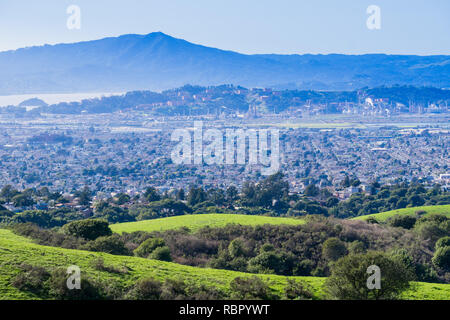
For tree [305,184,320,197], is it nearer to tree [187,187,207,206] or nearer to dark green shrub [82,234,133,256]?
tree [187,187,207,206]

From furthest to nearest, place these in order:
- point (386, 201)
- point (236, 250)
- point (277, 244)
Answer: point (386, 201)
point (277, 244)
point (236, 250)

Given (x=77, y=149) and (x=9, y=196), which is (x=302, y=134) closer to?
(x=77, y=149)

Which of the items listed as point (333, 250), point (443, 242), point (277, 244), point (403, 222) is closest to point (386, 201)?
point (403, 222)

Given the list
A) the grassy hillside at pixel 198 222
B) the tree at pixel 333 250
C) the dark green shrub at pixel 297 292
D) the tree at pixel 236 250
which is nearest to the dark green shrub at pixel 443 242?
the tree at pixel 333 250

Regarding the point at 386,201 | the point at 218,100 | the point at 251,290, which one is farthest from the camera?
the point at 218,100

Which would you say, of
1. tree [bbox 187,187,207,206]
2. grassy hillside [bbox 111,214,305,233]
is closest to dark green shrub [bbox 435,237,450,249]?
grassy hillside [bbox 111,214,305,233]

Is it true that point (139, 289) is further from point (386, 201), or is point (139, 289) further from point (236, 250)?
point (386, 201)

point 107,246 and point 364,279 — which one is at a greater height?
point 364,279
